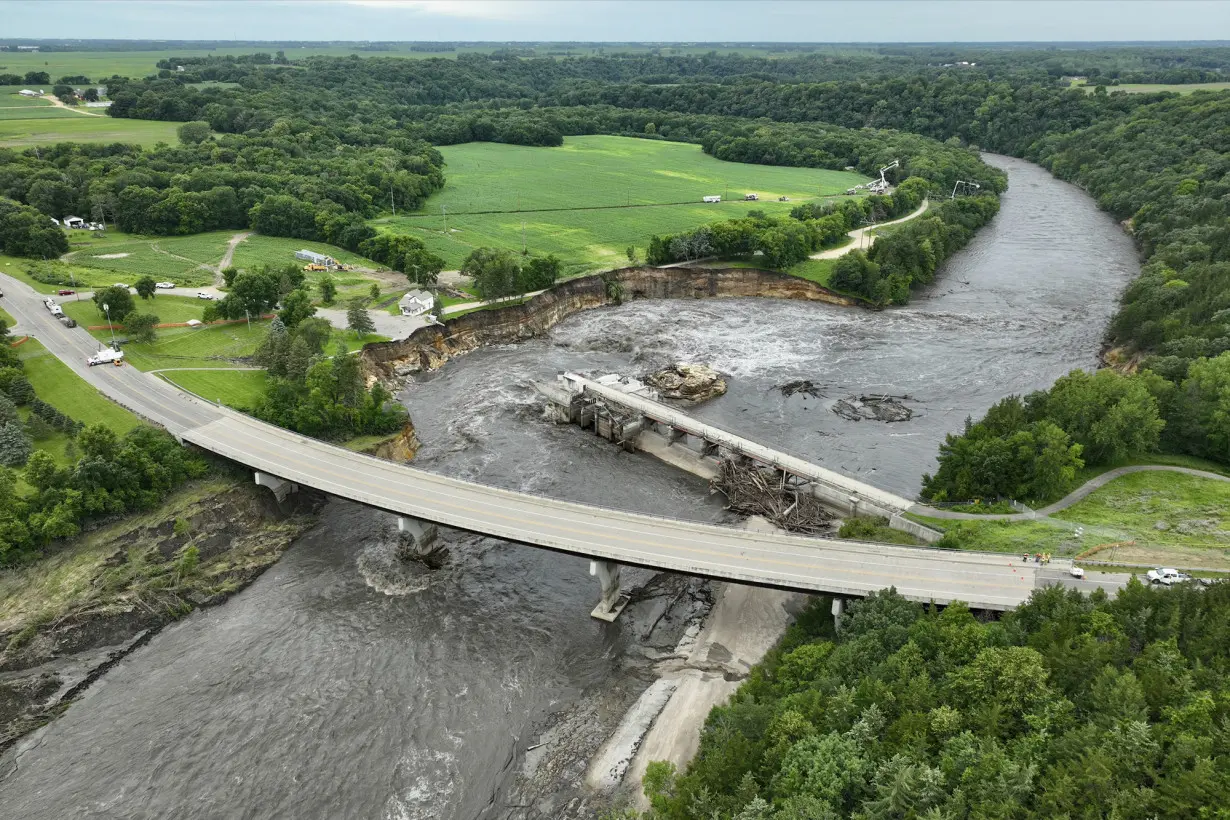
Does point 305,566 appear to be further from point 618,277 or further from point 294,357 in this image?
point 618,277

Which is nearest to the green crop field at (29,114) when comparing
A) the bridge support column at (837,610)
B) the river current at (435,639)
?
the river current at (435,639)

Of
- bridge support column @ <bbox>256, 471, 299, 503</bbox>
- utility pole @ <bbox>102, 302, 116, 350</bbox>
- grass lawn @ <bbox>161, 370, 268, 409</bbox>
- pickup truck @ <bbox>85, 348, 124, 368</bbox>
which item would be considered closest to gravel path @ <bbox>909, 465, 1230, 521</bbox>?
bridge support column @ <bbox>256, 471, 299, 503</bbox>

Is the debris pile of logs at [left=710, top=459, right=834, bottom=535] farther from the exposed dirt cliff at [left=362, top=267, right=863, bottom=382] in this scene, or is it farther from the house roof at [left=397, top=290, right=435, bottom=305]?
the house roof at [left=397, top=290, right=435, bottom=305]

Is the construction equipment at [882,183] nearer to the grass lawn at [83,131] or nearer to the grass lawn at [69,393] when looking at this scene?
the grass lawn at [69,393]

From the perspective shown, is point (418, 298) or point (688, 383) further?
point (418, 298)

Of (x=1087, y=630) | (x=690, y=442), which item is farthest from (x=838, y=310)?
(x=1087, y=630)

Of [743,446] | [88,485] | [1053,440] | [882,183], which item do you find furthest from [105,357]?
[882,183]

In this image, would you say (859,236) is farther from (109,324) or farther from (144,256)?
(144,256)
